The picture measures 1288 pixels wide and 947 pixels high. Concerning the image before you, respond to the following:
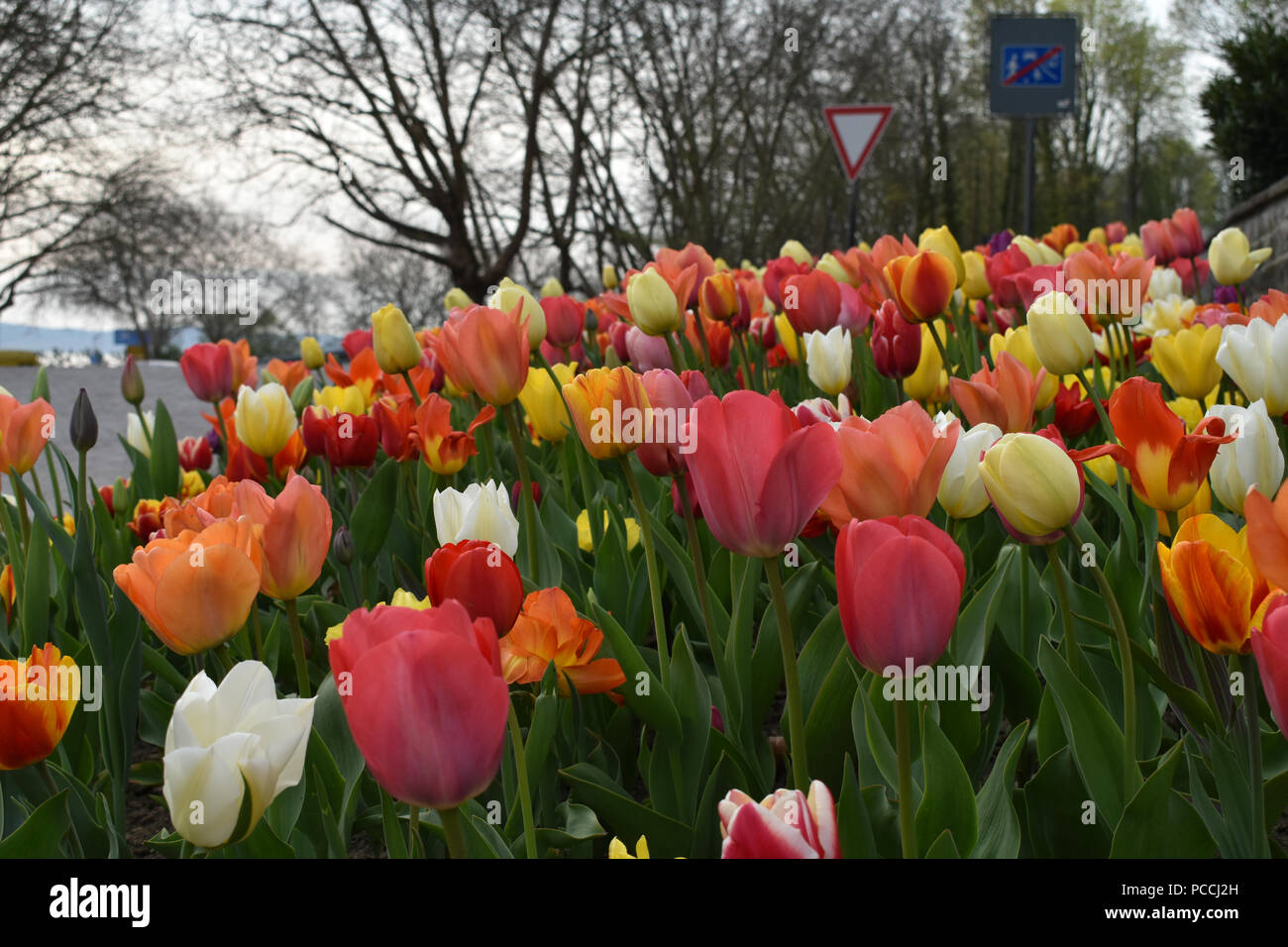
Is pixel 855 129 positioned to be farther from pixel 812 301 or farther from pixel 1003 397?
pixel 1003 397

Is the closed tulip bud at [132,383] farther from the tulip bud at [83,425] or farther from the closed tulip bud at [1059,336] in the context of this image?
the closed tulip bud at [1059,336]

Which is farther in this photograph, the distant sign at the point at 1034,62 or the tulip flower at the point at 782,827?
the distant sign at the point at 1034,62

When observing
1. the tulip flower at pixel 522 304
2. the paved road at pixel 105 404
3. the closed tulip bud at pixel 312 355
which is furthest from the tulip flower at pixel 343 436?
the paved road at pixel 105 404

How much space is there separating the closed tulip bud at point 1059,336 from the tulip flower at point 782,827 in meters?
1.04

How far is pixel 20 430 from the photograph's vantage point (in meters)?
1.55

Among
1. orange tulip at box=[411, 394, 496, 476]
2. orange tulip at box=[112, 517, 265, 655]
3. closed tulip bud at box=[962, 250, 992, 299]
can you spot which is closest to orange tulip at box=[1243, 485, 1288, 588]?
orange tulip at box=[112, 517, 265, 655]

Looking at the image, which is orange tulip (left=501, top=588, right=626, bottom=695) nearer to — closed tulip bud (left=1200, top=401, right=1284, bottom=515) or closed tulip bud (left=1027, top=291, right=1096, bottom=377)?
closed tulip bud (left=1200, top=401, right=1284, bottom=515)

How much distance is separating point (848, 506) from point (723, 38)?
12.0 m

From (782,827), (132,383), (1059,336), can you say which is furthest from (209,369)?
(782,827)

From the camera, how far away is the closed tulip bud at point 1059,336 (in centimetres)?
148

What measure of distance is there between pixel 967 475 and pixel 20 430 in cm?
133
